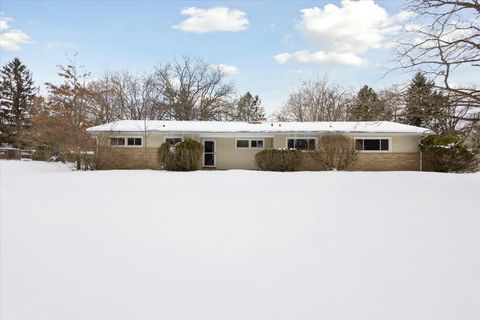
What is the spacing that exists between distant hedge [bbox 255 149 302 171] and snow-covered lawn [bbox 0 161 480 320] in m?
9.60

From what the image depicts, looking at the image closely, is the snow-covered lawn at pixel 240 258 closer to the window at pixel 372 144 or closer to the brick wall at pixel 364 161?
the brick wall at pixel 364 161

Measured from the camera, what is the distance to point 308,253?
467 cm

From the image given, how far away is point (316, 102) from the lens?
→ 39.0 metres

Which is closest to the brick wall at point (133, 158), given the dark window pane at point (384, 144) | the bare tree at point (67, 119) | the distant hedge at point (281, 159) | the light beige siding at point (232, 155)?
the bare tree at point (67, 119)

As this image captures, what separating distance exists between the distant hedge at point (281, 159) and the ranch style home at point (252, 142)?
98 cm

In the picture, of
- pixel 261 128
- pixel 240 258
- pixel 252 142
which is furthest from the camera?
pixel 252 142

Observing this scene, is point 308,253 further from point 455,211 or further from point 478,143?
point 478,143

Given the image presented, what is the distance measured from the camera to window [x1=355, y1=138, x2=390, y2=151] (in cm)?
1953

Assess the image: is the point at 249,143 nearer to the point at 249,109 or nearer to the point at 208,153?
the point at 208,153

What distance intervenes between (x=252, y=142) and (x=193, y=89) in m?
22.1

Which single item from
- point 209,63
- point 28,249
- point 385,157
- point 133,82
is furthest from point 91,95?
point 28,249

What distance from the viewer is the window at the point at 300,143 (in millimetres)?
19797

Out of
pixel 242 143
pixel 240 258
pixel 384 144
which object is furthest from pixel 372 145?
pixel 240 258

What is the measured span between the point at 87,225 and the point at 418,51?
39.0ft
